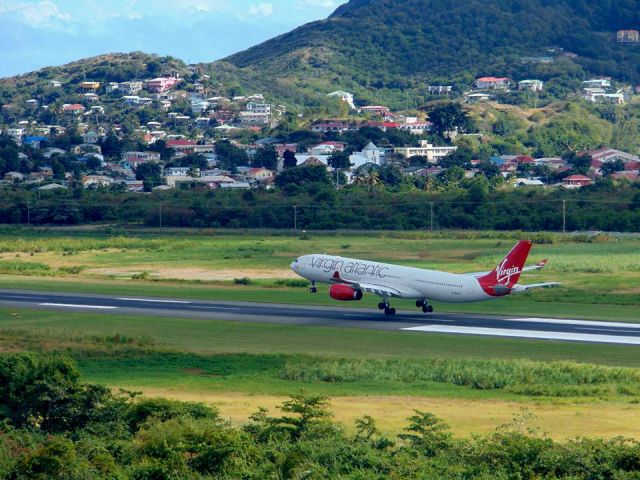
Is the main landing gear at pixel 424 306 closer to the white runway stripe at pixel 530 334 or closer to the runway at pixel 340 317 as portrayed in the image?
the runway at pixel 340 317

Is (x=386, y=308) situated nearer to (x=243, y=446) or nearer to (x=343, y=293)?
(x=343, y=293)

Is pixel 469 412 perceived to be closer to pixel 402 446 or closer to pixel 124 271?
pixel 402 446

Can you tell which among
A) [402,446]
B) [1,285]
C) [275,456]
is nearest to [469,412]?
[402,446]

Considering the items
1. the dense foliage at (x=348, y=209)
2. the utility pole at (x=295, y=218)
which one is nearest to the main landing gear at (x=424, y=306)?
the dense foliage at (x=348, y=209)

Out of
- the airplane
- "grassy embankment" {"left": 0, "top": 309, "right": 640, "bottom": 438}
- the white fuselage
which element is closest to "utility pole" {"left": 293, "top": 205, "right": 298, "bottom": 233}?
the airplane

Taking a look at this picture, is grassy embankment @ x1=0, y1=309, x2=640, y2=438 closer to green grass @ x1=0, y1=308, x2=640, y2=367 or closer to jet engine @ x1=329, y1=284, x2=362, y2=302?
green grass @ x1=0, y1=308, x2=640, y2=367

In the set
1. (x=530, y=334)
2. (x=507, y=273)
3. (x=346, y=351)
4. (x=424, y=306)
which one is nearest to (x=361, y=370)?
(x=346, y=351)
